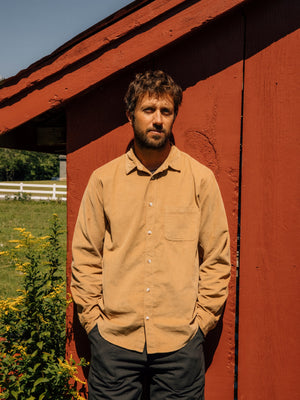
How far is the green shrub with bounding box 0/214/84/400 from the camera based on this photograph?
8.11ft

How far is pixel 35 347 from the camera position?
8.57 ft

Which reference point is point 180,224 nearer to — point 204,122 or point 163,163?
point 163,163

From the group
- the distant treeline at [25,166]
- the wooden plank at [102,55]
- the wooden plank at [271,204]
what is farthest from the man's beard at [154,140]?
the distant treeline at [25,166]

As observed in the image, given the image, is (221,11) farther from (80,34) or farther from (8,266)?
(8,266)

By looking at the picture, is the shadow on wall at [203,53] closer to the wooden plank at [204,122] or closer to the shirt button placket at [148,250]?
the wooden plank at [204,122]

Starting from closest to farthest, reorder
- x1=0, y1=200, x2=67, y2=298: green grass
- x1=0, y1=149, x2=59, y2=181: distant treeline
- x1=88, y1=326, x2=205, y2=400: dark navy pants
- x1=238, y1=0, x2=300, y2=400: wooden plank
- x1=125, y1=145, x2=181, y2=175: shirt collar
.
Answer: x1=88, y1=326, x2=205, y2=400: dark navy pants
x1=125, y1=145, x2=181, y2=175: shirt collar
x1=238, y1=0, x2=300, y2=400: wooden plank
x1=0, y1=200, x2=67, y2=298: green grass
x1=0, y1=149, x2=59, y2=181: distant treeline

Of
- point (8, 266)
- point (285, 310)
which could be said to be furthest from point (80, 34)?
point (8, 266)

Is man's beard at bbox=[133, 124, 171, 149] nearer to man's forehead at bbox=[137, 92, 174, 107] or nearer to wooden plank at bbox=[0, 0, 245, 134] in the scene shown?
man's forehead at bbox=[137, 92, 174, 107]

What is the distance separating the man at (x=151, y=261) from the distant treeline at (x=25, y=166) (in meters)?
52.6

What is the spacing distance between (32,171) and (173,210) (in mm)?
64631

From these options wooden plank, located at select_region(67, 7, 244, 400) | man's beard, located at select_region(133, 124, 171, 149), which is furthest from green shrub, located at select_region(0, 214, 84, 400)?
man's beard, located at select_region(133, 124, 171, 149)

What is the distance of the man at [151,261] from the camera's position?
2.17 metres

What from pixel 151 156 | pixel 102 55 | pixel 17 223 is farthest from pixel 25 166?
pixel 151 156

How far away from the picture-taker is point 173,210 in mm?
2229
